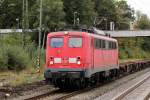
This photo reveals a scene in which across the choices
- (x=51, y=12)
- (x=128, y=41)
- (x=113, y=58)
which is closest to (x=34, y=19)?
(x=51, y=12)

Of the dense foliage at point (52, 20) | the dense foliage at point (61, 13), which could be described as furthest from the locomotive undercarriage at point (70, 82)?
the dense foliage at point (61, 13)

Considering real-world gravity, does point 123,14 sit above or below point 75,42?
above

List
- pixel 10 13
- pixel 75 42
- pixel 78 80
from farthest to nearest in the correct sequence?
pixel 10 13 → pixel 75 42 → pixel 78 80

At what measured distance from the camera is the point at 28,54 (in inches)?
1688

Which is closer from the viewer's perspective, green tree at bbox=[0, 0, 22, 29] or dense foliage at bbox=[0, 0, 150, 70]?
dense foliage at bbox=[0, 0, 150, 70]

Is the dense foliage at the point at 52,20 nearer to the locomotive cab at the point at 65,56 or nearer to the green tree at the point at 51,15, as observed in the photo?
the green tree at the point at 51,15

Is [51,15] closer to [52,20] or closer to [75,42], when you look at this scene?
[52,20]

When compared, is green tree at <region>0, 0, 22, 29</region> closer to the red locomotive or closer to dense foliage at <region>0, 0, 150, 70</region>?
dense foliage at <region>0, 0, 150, 70</region>

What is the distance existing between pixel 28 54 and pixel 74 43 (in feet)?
64.1

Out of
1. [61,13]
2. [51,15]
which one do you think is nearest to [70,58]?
[51,15]

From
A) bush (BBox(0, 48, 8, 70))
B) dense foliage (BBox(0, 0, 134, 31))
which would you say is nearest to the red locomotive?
bush (BBox(0, 48, 8, 70))

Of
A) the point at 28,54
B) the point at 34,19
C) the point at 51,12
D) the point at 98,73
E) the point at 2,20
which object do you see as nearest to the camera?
the point at 98,73

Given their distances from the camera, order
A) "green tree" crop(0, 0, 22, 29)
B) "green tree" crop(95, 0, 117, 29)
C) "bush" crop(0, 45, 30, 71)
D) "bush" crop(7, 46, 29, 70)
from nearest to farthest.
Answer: "bush" crop(0, 45, 30, 71), "bush" crop(7, 46, 29, 70), "green tree" crop(0, 0, 22, 29), "green tree" crop(95, 0, 117, 29)

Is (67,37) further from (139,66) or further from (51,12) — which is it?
(51,12)
